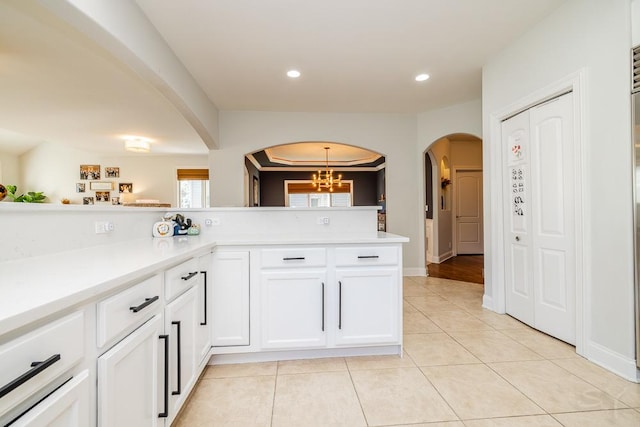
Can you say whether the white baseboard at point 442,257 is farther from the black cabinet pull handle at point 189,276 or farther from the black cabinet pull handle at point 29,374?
the black cabinet pull handle at point 29,374

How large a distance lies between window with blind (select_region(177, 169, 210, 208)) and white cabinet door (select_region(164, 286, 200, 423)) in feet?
23.3

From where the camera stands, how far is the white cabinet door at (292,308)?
6.86 feet

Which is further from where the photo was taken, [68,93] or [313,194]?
[313,194]

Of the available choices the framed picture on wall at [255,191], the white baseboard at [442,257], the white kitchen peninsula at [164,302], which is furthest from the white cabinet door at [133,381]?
the framed picture on wall at [255,191]

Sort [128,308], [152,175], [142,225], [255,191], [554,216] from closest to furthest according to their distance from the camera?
1. [128,308]
2. [142,225]
3. [554,216]
4. [152,175]
5. [255,191]

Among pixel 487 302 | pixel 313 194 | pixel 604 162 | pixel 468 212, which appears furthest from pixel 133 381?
pixel 313 194

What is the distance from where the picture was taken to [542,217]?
2.59 meters

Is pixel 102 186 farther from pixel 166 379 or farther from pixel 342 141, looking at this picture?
pixel 166 379

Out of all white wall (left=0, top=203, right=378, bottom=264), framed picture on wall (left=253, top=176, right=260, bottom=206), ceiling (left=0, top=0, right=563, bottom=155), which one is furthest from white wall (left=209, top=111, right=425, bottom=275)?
framed picture on wall (left=253, top=176, right=260, bottom=206)

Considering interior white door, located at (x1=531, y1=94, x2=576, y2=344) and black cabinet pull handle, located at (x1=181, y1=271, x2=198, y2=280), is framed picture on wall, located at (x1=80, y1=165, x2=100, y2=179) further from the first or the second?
interior white door, located at (x1=531, y1=94, x2=576, y2=344)

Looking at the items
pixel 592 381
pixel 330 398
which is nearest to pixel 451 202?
pixel 592 381

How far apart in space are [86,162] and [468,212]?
9608 millimetres

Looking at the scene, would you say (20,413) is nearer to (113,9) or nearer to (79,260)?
(79,260)

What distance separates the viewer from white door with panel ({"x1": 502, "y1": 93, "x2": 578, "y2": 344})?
92.3 inches
